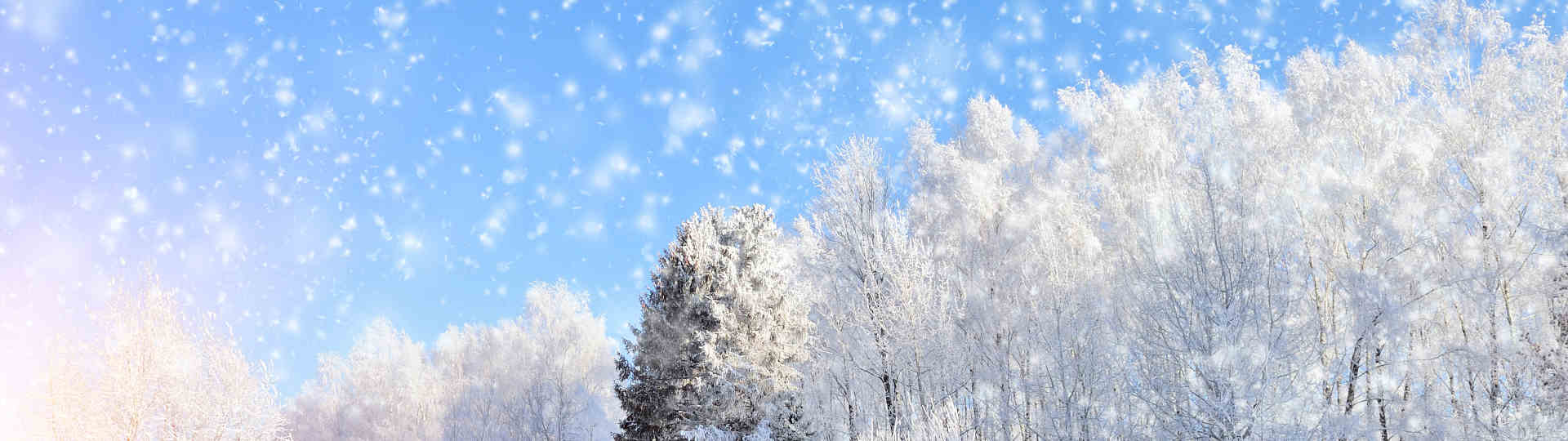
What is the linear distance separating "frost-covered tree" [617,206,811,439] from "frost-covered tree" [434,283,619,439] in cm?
818

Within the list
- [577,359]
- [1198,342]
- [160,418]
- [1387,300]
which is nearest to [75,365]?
[160,418]

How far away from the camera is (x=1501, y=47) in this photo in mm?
12766

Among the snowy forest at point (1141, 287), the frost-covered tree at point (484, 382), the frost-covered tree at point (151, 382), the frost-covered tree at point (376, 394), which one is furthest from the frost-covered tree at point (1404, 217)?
the frost-covered tree at point (376, 394)

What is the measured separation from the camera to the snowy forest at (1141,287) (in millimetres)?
8594

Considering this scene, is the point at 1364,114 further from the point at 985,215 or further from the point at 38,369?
the point at 38,369

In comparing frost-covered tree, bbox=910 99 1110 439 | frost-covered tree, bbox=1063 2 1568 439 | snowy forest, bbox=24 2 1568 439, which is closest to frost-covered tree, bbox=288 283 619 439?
snowy forest, bbox=24 2 1568 439

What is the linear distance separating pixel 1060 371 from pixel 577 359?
2085 centimetres

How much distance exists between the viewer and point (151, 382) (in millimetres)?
15711

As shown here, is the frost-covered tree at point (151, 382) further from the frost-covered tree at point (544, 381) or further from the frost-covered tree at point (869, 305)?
the frost-covered tree at point (869, 305)

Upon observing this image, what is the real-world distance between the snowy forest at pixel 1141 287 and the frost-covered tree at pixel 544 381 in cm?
848

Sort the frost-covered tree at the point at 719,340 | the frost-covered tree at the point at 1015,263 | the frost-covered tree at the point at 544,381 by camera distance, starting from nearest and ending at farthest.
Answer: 1. the frost-covered tree at the point at 1015,263
2. the frost-covered tree at the point at 719,340
3. the frost-covered tree at the point at 544,381

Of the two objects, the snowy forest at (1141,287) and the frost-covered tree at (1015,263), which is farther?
the frost-covered tree at (1015,263)

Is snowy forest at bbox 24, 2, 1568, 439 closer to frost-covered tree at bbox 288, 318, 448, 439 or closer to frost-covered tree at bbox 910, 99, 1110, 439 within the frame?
frost-covered tree at bbox 910, 99, 1110, 439

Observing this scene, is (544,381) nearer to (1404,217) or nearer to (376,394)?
(376,394)
